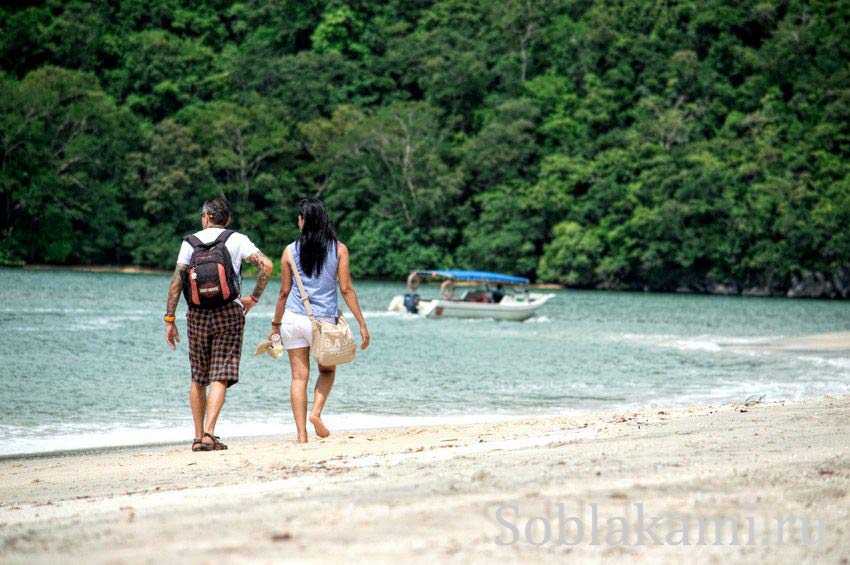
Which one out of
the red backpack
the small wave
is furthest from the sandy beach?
the small wave

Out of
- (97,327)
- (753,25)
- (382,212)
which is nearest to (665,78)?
(753,25)

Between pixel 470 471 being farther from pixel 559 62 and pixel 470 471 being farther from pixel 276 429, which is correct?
pixel 559 62

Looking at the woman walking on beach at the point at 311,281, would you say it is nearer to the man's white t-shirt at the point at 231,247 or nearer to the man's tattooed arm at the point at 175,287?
the man's white t-shirt at the point at 231,247

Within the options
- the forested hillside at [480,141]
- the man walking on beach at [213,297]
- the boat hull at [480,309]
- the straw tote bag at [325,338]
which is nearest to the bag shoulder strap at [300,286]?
the straw tote bag at [325,338]

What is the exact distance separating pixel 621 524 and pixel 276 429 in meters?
7.30

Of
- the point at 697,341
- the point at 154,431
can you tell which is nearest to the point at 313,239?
the point at 154,431

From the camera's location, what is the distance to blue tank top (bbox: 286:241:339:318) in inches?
326

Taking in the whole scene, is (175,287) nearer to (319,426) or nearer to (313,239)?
(313,239)

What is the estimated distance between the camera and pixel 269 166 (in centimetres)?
8150

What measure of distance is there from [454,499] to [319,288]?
12.3 feet

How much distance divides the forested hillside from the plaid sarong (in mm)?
63438

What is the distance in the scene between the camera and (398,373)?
61.3 ft

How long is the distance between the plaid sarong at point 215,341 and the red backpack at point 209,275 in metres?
0.11

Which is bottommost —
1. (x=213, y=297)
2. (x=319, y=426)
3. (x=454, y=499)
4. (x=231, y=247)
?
(x=319, y=426)
